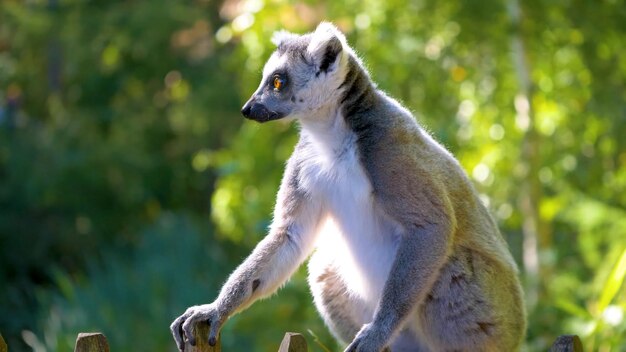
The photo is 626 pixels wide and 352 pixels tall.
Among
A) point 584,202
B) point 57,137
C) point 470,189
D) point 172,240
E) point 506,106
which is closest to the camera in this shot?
point 470,189

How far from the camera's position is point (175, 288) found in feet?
23.8

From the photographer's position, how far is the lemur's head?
11.3ft

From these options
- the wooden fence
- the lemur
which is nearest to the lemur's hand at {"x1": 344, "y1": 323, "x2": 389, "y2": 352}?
the lemur

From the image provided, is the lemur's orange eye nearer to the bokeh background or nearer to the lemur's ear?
the lemur's ear

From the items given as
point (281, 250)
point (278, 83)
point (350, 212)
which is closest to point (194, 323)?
point (281, 250)

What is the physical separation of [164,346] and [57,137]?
193 inches

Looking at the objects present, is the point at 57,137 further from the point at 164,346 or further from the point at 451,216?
the point at 451,216

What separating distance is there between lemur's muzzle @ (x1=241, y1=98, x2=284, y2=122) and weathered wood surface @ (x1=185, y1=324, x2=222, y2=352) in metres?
0.75

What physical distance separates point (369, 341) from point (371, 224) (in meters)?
0.42

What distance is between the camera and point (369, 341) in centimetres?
310

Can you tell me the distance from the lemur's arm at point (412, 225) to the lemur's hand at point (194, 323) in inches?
19.9

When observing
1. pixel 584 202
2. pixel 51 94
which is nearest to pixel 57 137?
pixel 51 94

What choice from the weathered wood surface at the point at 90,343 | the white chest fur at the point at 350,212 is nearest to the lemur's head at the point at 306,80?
the white chest fur at the point at 350,212

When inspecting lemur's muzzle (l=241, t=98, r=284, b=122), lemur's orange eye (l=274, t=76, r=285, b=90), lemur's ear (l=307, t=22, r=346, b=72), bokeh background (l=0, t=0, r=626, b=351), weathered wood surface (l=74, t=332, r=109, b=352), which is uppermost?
lemur's ear (l=307, t=22, r=346, b=72)
